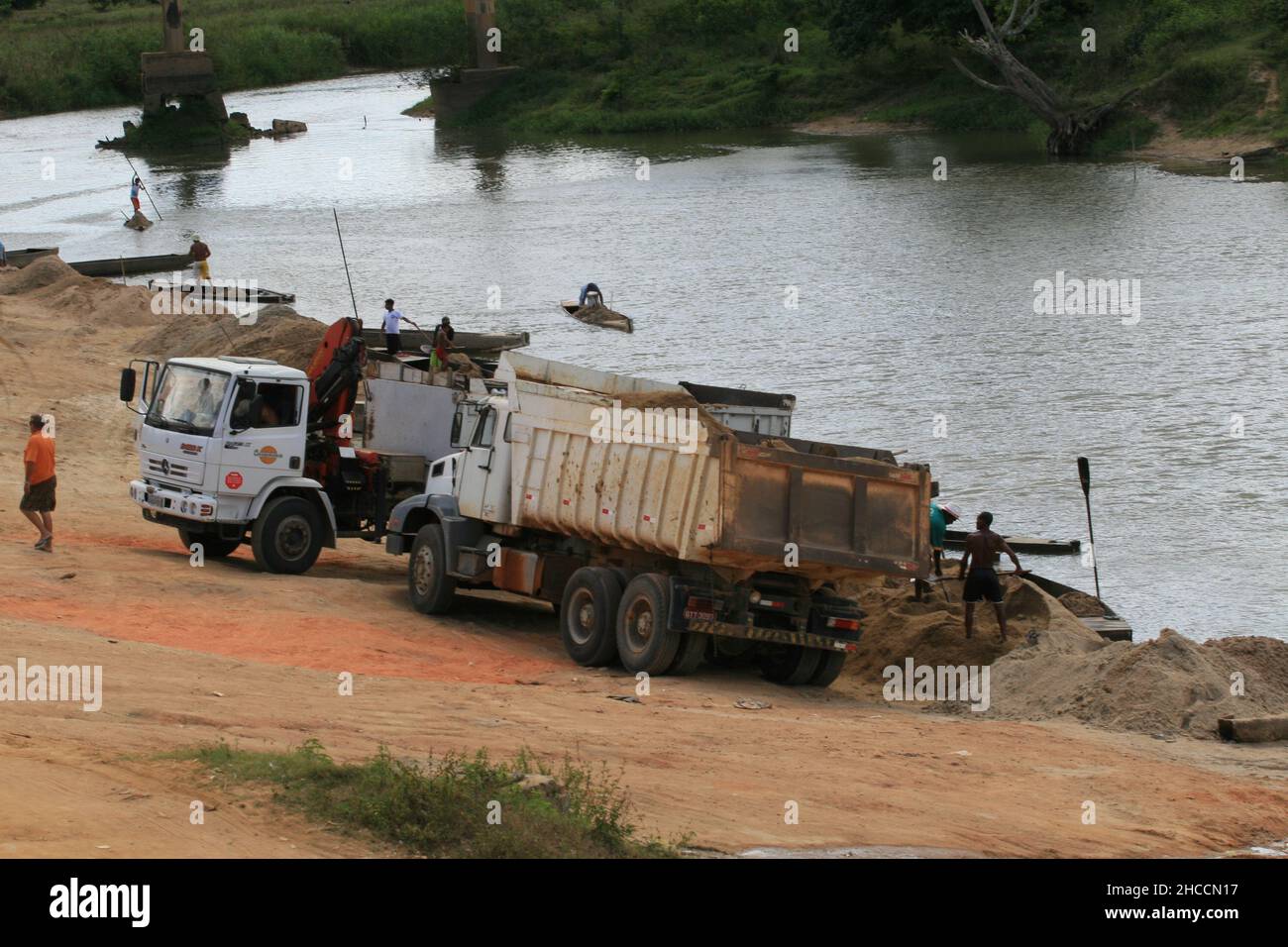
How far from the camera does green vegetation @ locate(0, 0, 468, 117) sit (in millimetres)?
112375

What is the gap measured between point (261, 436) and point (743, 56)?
79.0m

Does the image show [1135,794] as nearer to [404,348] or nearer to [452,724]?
[452,724]

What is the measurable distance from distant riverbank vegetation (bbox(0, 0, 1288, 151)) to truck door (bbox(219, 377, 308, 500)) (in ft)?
172

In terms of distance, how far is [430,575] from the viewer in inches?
792

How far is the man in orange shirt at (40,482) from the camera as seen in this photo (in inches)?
776

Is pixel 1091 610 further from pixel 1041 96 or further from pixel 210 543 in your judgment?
pixel 1041 96

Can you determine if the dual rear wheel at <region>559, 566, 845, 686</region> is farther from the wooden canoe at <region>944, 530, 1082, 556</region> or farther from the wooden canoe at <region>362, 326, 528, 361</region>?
the wooden canoe at <region>362, 326, 528, 361</region>

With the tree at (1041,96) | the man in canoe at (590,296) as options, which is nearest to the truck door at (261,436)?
the man in canoe at (590,296)

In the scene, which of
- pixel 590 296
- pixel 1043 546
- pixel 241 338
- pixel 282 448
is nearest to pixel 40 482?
pixel 282 448

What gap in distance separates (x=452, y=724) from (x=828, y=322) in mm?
32261

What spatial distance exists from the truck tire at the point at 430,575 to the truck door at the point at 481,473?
1.86 ft

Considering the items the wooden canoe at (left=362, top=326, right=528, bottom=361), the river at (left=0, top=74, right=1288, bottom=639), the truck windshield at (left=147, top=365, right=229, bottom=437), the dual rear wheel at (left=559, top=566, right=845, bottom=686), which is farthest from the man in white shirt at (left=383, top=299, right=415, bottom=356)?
the dual rear wheel at (left=559, top=566, right=845, bottom=686)

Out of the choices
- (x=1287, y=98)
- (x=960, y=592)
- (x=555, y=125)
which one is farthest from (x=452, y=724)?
(x=555, y=125)

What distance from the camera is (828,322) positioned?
4475cm
